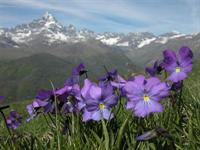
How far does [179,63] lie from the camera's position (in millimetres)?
3842

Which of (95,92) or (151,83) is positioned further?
(95,92)

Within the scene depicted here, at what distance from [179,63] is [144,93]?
1.81 ft

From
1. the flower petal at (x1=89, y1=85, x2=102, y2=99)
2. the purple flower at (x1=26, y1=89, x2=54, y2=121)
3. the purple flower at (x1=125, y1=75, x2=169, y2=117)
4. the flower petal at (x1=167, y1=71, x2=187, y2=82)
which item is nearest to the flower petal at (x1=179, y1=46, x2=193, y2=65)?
the flower petal at (x1=167, y1=71, x2=187, y2=82)

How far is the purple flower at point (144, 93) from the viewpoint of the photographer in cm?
344

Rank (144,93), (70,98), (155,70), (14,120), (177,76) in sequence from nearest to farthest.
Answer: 1. (144,93)
2. (177,76)
3. (70,98)
4. (155,70)
5. (14,120)

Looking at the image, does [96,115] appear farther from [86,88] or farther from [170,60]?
[170,60]

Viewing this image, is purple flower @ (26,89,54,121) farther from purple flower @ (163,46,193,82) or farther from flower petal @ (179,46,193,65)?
flower petal @ (179,46,193,65)

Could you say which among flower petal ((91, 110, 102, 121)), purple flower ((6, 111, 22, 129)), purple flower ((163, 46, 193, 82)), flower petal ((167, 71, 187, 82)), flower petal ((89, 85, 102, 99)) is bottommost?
purple flower ((6, 111, 22, 129))

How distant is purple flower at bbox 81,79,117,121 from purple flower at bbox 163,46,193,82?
1.99 ft

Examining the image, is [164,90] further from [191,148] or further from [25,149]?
[25,149]

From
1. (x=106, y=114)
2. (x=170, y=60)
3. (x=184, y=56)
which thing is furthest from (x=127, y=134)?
(x=184, y=56)

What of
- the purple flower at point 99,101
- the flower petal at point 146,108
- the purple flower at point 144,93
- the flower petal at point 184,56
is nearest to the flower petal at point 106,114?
the purple flower at point 99,101

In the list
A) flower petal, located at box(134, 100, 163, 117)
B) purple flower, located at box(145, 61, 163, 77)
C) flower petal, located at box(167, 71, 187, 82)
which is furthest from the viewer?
purple flower, located at box(145, 61, 163, 77)

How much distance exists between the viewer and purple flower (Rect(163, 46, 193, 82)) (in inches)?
147
